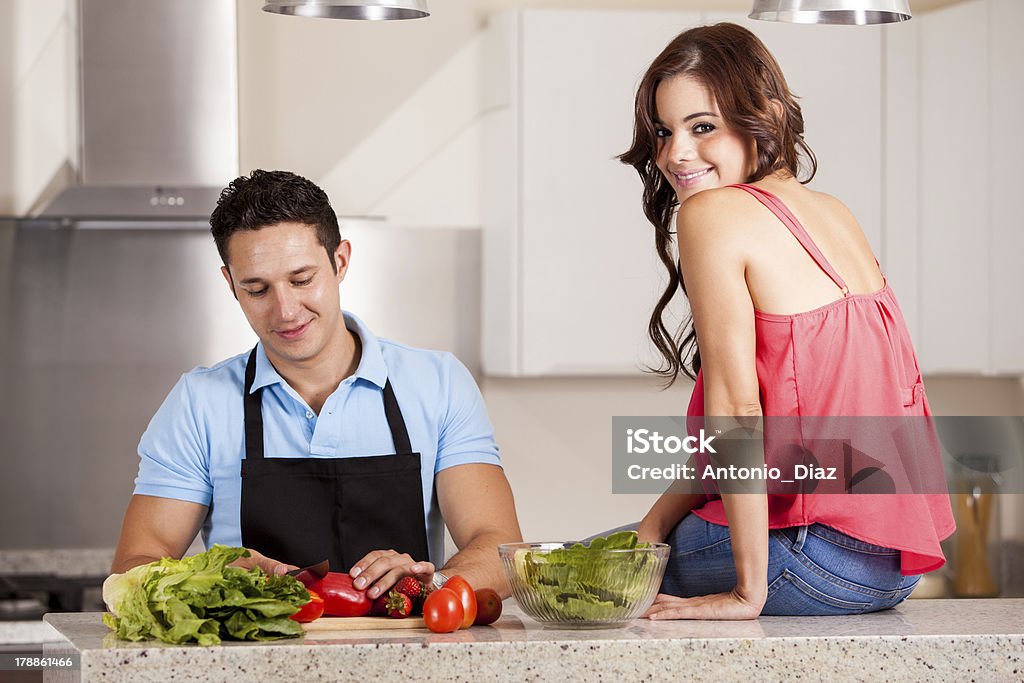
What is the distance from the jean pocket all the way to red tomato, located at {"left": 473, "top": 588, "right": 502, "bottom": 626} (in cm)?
36

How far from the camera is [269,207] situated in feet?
7.25

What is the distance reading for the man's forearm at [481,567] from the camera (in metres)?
2.05

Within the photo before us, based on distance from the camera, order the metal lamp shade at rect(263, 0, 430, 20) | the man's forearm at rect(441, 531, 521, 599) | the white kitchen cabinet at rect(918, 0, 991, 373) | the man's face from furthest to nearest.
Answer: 1. the white kitchen cabinet at rect(918, 0, 991, 373)
2. the man's face
3. the man's forearm at rect(441, 531, 521, 599)
4. the metal lamp shade at rect(263, 0, 430, 20)

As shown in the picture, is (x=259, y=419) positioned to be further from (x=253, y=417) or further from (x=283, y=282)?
(x=283, y=282)

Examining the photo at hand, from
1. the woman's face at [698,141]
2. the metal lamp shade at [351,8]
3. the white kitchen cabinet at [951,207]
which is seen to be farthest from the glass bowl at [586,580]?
the white kitchen cabinet at [951,207]

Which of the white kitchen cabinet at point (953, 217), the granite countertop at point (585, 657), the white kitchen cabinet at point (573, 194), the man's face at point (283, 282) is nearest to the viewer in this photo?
the granite countertop at point (585, 657)

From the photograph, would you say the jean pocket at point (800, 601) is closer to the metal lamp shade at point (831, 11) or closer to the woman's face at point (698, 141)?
the woman's face at point (698, 141)

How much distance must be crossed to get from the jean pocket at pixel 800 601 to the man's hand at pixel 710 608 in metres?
0.04

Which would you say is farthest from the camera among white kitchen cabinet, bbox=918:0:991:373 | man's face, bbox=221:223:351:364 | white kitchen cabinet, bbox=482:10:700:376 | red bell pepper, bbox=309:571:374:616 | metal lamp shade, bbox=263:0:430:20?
white kitchen cabinet, bbox=918:0:991:373

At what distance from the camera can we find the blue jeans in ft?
5.35

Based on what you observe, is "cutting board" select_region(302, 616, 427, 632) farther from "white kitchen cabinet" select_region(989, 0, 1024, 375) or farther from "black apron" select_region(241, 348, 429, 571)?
"white kitchen cabinet" select_region(989, 0, 1024, 375)

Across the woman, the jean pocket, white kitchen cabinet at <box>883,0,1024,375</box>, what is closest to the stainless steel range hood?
white kitchen cabinet at <box>883,0,1024,375</box>

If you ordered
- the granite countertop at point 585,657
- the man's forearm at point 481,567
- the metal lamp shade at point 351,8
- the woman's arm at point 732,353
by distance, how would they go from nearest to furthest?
the granite countertop at point 585,657, the woman's arm at point 732,353, the metal lamp shade at point 351,8, the man's forearm at point 481,567

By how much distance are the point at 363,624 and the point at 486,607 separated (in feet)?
0.52
